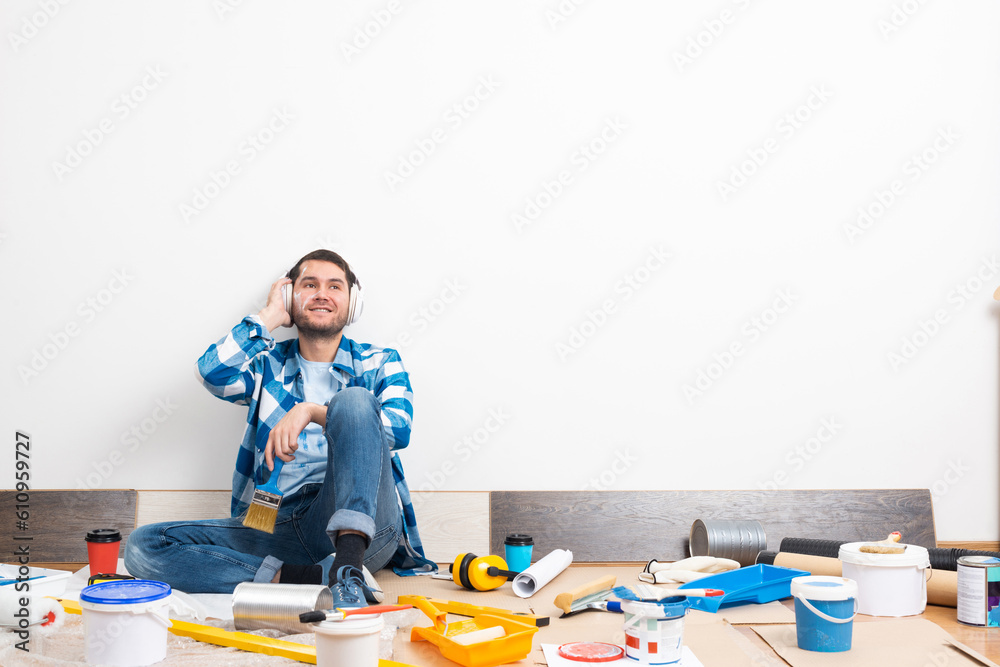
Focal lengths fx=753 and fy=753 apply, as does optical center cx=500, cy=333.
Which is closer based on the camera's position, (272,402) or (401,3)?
(272,402)

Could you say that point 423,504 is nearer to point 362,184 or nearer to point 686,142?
point 362,184

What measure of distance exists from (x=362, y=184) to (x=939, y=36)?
2044 mm

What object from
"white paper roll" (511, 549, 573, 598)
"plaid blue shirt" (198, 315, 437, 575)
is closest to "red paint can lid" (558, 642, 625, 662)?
"white paper roll" (511, 549, 573, 598)

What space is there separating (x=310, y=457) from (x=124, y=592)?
87cm

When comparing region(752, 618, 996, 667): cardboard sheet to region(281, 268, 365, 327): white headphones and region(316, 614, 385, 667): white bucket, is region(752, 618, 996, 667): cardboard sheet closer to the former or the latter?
region(316, 614, 385, 667): white bucket

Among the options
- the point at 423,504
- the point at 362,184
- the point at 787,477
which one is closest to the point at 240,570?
the point at 423,504

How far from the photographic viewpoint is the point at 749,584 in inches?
72.0

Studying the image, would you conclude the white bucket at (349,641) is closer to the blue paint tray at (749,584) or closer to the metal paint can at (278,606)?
the metal paint can at (278,606)

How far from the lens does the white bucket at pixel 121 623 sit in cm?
123

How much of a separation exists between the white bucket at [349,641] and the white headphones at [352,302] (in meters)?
1.26

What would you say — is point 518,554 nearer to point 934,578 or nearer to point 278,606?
point 278,606

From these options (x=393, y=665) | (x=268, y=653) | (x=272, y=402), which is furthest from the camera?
(x=272, y=402)

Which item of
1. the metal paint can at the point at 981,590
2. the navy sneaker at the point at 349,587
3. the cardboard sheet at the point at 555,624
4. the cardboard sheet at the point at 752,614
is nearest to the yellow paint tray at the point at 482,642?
the cardboard sheet at the point at 555,624

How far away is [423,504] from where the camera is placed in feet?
7.93
